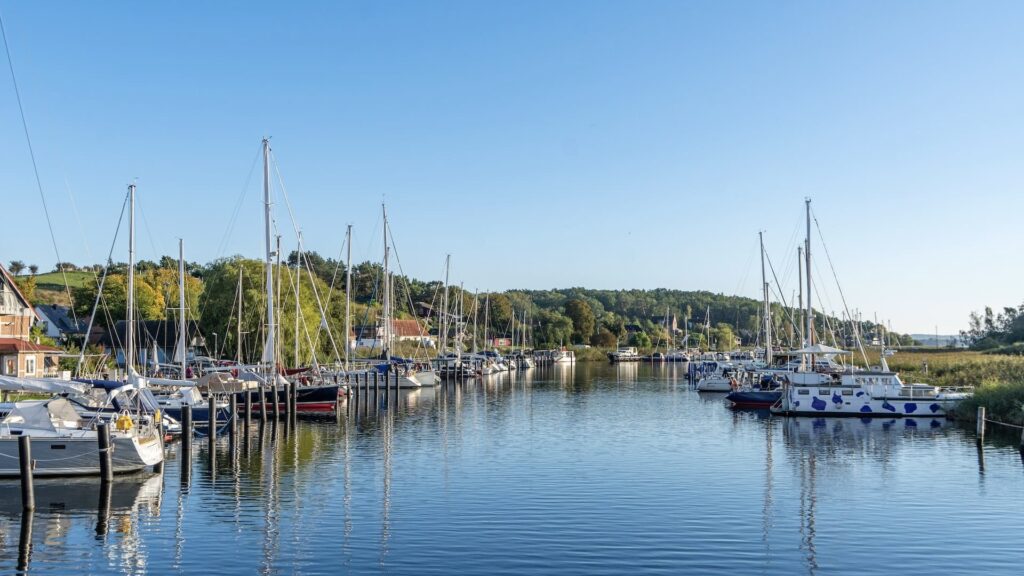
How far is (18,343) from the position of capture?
6372cm

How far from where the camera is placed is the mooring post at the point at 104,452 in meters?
27.9

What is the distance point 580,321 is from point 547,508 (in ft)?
519

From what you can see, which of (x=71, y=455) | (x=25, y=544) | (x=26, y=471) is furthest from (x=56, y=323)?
(x=25, y=544)

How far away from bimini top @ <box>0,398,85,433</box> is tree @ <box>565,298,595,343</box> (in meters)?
153

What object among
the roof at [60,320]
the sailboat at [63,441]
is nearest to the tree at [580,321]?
the roof at [60,320]

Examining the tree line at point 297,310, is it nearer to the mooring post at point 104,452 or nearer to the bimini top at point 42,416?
the bimini top at point 42,416

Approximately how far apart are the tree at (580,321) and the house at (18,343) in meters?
120

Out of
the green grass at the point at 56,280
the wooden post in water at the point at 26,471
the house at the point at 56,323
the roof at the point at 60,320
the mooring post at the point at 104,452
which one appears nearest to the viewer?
the wooden post in water at the point at 26,471

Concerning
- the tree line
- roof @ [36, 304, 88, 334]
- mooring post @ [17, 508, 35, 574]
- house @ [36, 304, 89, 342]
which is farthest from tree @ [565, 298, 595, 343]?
mooring post @ [17, 508, 35, 574]

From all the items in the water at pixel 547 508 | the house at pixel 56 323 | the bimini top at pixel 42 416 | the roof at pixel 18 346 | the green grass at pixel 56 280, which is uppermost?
the green grass at pixel 56 280

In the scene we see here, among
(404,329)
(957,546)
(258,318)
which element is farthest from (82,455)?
(404,329)

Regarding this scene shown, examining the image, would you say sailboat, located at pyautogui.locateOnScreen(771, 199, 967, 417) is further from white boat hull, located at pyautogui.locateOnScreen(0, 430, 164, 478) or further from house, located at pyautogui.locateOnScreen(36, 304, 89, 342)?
house, located at pyautogui.locateOnScreen(36, 304, 89, 342)

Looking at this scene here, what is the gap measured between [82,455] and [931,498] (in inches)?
1066

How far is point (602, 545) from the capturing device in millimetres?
21422
